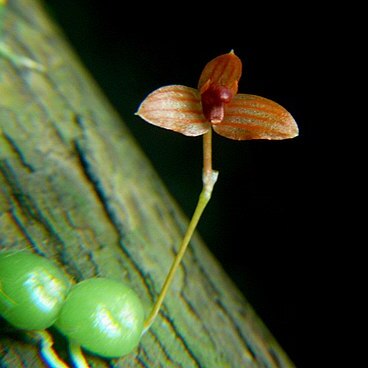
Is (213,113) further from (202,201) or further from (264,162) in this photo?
(264,162)

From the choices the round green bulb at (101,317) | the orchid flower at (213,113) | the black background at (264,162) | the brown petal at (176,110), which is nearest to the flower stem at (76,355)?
the round green bulb at (101,317)

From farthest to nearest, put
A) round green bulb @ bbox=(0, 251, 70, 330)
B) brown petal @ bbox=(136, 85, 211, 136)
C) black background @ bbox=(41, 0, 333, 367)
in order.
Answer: black background @ bbox=(41, 0, 333, 367)
brown petal @ bbox=(136, 85, 211, 136)
round green bulb @ bbox=(0, 251, 70, 330)

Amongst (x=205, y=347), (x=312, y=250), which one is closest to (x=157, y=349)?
(x=205, y=347)

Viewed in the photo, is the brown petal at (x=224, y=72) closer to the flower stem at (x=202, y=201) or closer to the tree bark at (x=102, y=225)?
the flower stem at (x=202, y=201)

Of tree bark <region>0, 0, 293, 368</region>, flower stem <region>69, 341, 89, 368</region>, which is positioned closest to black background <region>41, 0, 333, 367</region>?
tree bark <region>0, 0, 293, 368</region>

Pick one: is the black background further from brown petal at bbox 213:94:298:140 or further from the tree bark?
brown petal at bbox 213:94:298:140

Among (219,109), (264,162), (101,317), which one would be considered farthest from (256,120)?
(264,162)

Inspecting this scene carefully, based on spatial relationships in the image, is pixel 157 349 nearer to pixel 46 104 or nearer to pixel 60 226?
pixel 60 226
